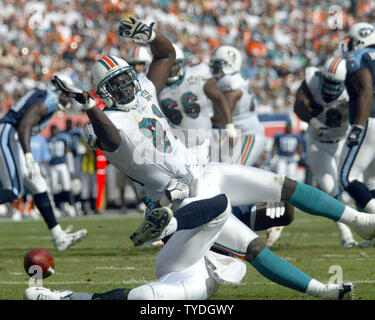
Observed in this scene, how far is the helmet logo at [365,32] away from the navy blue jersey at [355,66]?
1.80 feet

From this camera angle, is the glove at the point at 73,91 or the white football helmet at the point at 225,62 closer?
the glove at the point at 73,91

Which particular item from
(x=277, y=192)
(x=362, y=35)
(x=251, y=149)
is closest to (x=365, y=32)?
(x=362, y=35)

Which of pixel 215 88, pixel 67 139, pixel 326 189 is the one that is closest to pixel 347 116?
pixel 326 189

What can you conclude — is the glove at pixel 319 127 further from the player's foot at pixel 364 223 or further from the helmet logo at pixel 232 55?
the player's foot at pixel 364 223

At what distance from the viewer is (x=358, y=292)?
180 inches

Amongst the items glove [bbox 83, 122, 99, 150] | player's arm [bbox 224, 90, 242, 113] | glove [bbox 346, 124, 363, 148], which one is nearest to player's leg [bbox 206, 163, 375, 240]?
glove [bbox 83, 122, 99, 150]

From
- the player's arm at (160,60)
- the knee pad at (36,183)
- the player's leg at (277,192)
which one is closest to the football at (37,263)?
the player's leg at (277,192)

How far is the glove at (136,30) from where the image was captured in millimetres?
4836

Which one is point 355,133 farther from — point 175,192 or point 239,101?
point 175,192

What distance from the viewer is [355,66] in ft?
21.9

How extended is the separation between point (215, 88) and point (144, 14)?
12.6m

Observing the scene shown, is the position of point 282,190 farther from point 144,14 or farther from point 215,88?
point 144,14

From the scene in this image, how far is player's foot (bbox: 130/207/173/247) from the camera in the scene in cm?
362

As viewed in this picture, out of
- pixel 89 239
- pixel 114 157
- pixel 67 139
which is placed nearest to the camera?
pixel 114 157
